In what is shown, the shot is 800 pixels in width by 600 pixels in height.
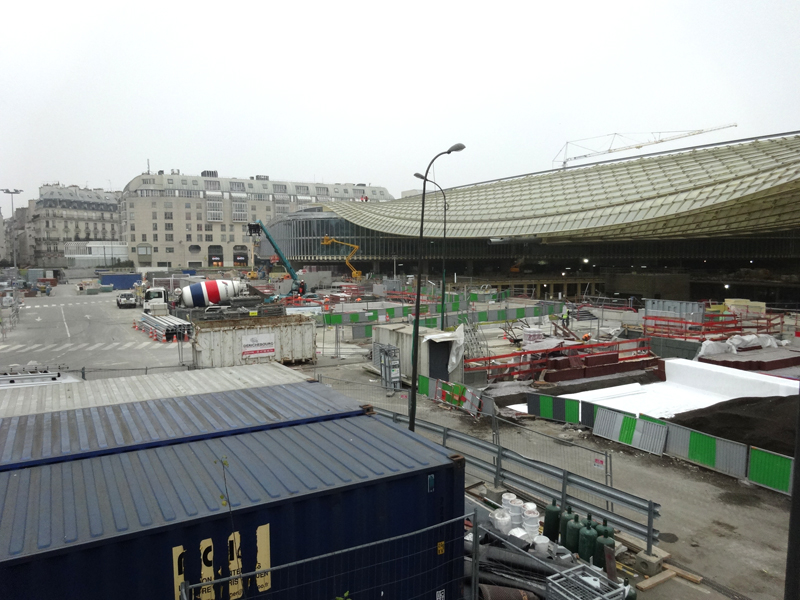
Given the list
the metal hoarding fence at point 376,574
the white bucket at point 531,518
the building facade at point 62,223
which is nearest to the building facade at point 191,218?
the building facade at point 62,223

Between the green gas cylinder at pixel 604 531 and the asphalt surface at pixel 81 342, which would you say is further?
the asphalt surface at pixel 81 342

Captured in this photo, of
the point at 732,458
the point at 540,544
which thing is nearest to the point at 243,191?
the point at 732,458

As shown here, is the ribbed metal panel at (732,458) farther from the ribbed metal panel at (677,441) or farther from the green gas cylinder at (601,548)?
the green gas cylinder at (601,548)

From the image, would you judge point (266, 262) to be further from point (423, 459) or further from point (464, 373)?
point (423, 459)

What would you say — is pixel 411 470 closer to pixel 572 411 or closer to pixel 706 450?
pixel 706 450

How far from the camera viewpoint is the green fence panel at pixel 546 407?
17.3 metres

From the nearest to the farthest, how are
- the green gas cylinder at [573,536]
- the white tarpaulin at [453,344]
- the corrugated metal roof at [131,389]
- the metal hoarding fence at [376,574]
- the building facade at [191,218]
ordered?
1. the metal hoarding fence at [376,574]
2. the green gas cylinder at [573,536]
3. the corrugated metal roof at [131,389]
4. the white tarpaulin at [453,344]
5. the building facade at [191,218]

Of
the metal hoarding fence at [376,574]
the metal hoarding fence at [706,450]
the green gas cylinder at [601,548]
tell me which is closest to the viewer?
the metal hoarding fence at [376,574]

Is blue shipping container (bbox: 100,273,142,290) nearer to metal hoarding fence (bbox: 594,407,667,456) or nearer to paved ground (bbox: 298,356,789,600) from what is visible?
metal hoarding fence (bbox: 594,407,667,456)

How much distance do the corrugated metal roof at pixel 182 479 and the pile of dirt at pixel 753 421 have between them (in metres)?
10.3

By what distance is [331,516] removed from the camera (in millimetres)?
6496

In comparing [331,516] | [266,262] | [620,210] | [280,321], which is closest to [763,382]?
[331,516]

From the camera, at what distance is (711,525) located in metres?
10.7

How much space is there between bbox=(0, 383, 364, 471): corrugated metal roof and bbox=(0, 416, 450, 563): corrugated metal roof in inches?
7.8
